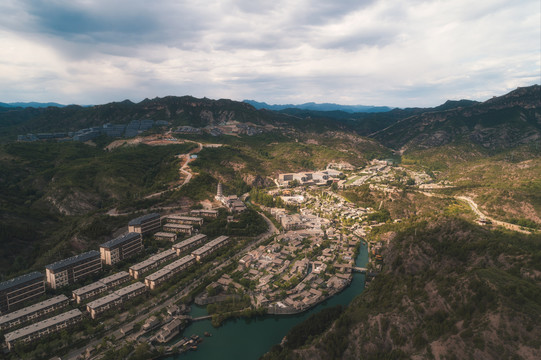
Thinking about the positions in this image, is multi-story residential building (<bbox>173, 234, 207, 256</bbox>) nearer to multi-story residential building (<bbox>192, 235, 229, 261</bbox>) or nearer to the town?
the town

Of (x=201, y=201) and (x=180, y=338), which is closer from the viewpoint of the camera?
(x=180, y=338)

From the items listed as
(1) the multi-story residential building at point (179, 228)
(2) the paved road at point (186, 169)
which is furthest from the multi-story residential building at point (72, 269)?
(2) the paved road at point (186, 169)

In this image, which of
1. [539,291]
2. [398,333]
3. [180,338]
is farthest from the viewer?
[180,338]

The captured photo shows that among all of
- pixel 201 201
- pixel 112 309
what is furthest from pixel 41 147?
pixel 112 309

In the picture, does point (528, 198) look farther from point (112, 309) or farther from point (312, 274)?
point (112, 309)

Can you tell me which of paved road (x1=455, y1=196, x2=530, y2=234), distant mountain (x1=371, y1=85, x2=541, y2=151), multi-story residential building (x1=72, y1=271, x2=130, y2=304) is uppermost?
distant mountain (x1=371, y1=85, x2=541, y2=151)

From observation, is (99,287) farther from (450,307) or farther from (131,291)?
(450,307)

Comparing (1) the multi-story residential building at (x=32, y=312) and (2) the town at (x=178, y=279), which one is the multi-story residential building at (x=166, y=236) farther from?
(1) the multi-story residential building at (x=32, y=312)

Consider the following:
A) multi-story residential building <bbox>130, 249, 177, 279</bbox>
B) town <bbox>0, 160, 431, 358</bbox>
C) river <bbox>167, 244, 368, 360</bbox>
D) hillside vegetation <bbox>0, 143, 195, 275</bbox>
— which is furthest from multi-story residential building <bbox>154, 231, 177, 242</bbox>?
river <bbox>167, 244, 368, 360</bbox>
